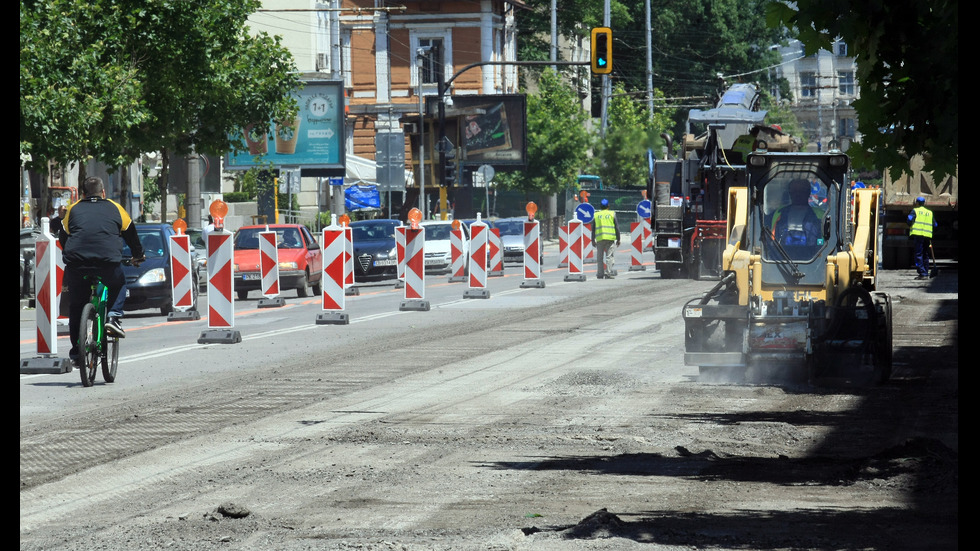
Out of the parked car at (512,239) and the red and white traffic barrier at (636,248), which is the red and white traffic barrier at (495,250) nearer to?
the red and white traffic barrier at (636,248)

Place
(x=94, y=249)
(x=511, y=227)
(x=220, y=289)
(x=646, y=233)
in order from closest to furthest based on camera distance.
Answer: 1. (x=94, y=249)
2. (x=220, y=289)
3. (x=646, y=233)
4. (x=511, y=227)

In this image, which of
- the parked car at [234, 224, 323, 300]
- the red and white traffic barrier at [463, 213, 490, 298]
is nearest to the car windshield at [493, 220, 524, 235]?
the parked car at [234, 224, 323, 300]

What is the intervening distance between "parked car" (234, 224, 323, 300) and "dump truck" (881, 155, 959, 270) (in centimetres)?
1343

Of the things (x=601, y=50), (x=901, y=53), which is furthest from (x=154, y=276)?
(x=901, y=53)

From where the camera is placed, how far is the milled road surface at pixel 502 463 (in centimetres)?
694

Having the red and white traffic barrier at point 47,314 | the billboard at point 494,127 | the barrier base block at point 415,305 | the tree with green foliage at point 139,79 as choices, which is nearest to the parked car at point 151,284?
the barrier base block at point 415,305

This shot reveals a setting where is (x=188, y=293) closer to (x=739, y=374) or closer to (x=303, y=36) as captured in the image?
(x=739, y=374)

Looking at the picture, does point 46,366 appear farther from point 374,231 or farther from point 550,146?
point 550,146

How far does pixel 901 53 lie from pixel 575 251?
2621 centimetres

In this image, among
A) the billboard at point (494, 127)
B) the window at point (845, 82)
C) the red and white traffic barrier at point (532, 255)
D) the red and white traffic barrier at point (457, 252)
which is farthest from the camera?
the billboard at point (494, 127)

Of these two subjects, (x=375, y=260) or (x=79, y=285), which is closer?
(x=79, y=285)

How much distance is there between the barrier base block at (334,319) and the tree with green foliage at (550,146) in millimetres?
48092

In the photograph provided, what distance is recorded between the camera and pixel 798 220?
49.3 feet
